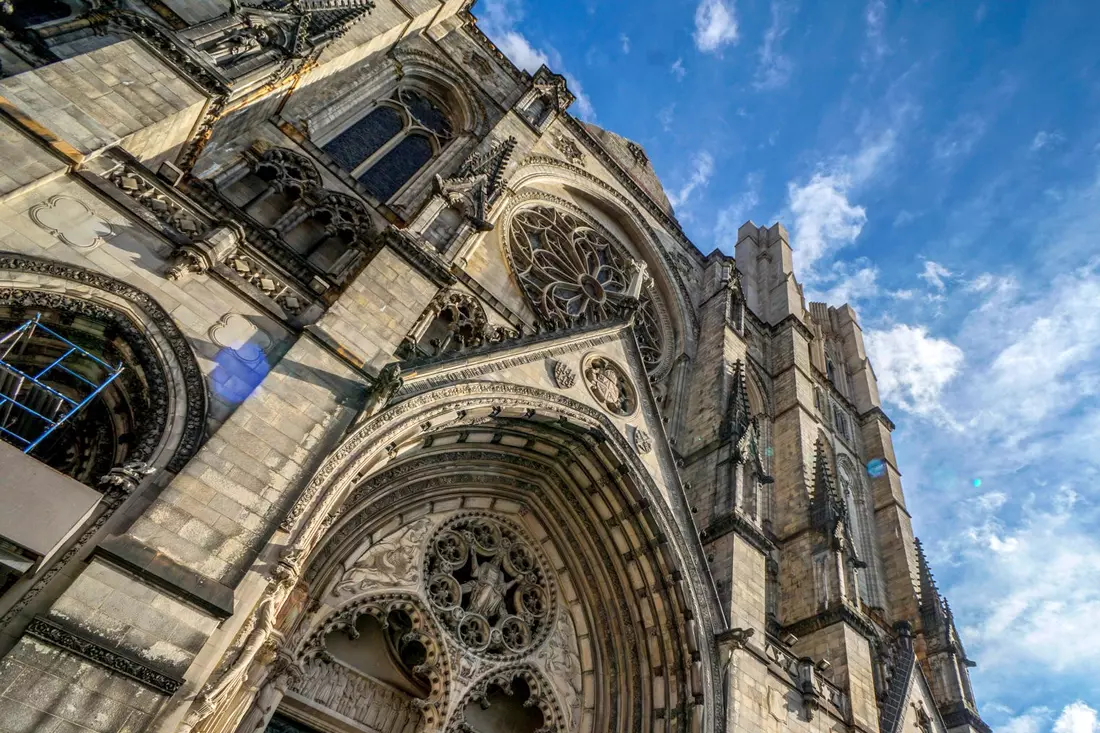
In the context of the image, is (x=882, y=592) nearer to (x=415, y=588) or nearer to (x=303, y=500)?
(x=415, y=588)

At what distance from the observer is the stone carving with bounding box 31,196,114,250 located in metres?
5.47

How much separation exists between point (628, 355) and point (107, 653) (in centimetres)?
784

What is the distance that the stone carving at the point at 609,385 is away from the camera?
9719mm

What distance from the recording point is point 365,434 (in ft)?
21.3

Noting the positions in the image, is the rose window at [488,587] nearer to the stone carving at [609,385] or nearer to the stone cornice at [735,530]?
the stone carving at [609,385]

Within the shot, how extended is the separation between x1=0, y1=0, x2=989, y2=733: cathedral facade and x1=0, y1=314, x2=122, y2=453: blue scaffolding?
4cm

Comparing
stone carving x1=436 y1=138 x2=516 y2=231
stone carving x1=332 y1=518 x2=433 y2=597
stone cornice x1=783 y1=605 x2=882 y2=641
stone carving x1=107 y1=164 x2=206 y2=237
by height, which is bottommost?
stone carving x1=332 y1=518 x2=433 y2=597

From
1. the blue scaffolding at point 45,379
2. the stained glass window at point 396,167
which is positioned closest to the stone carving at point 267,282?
the blue scaffolding at point 45,379

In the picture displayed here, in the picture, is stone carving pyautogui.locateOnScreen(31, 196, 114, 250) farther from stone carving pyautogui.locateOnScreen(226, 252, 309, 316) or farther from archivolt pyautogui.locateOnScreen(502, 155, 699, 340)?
archivolt pyautogui.locateOnScreen(502, 155, 699, 340)

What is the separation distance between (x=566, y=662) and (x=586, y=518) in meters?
2.01

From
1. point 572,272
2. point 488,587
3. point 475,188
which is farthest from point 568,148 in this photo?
point 488,587

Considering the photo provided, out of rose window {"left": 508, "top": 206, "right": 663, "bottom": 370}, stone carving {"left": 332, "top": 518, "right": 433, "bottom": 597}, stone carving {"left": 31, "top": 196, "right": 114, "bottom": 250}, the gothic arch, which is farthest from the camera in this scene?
rose window {"left": 508, "top": 206, "right": 663, "bottom": 370}

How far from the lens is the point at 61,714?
4016 mm

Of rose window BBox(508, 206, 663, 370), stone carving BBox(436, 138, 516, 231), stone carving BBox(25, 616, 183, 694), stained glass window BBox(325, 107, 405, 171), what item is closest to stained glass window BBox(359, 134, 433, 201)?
stained glass window BBox(325, 107, 405, 171)
